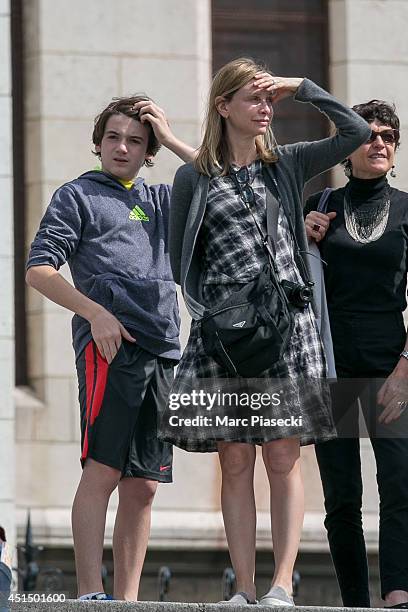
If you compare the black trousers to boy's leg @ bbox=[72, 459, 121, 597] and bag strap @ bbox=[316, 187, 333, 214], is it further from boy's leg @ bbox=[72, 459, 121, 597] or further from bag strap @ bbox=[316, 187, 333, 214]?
boy's leg @ bbox=[72, 459, 121, 597]

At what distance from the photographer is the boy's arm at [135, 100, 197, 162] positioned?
22.6 feet

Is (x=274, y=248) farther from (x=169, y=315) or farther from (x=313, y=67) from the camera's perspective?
(x=313, y=67)

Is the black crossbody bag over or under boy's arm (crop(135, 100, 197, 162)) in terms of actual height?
under

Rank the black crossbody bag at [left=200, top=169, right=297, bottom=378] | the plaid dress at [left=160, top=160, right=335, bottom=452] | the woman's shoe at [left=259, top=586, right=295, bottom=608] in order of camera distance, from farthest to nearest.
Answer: the plaid dress at [left=160, top=160, right=335, bottom=452]
the black crossbody bag at [left=200, top=169, right=297, bottom=378]
the woman's shoe at [left=259, top=586, right=295, bottom=608]

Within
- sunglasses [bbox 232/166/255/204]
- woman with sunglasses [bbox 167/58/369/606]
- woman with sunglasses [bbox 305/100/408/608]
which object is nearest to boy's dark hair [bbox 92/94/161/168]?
woman with sunglasses [bbox 167/58/369/606]

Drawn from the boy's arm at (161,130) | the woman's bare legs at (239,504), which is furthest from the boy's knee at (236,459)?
the boy's arm at (161,130)

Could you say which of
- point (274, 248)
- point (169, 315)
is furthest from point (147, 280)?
point (274, 248)

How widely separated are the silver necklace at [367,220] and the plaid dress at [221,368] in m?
0.57

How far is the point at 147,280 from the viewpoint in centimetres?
684

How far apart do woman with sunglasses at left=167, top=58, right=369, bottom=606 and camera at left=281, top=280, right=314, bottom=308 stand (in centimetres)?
6

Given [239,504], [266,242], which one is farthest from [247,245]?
[239,504]

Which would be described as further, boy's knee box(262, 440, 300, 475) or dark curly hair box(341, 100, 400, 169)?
dark curly hair box(341, 100, 400, 169)

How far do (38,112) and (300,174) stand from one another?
15.4 ft

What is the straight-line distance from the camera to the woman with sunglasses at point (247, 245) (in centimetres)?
644
